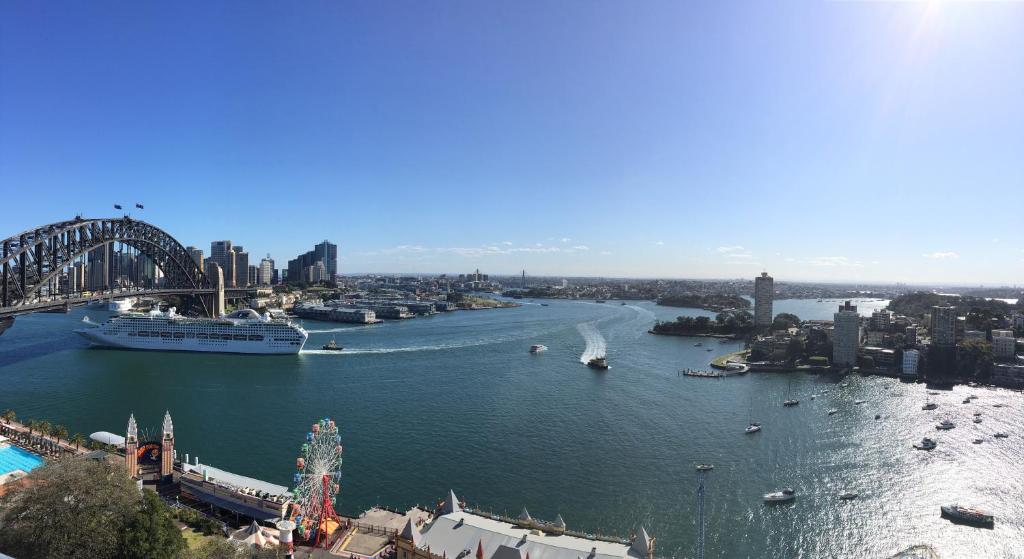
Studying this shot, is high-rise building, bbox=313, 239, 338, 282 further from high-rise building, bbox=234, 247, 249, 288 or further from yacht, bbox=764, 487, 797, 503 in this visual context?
yacht, bbox=764, 487, 797, 503

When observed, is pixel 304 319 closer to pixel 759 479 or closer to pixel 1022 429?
pixel 759 479

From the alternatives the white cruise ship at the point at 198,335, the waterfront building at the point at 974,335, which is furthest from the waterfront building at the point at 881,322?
the white cruise ship at the point at 198,335

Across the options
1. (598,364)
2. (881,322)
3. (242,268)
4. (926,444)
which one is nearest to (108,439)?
(598,364)

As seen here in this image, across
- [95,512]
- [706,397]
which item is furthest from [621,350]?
[95,512]

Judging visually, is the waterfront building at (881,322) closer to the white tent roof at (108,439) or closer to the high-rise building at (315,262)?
the white tent roof at (108,439)

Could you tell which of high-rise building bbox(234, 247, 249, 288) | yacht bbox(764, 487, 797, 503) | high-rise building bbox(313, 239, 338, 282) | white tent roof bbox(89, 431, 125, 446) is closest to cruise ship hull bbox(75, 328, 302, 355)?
white tent roof bbox(89, 431, 125, 446)
